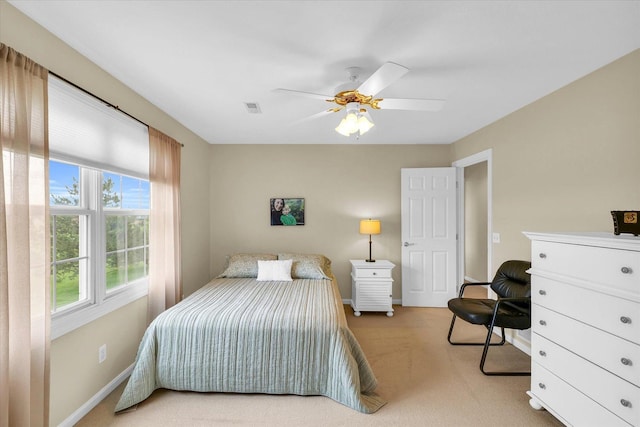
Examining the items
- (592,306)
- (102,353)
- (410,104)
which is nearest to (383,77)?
(410,104)

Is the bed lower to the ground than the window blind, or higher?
lower

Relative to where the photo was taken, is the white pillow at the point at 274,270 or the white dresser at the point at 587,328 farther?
the white pillow at the point at 274,270

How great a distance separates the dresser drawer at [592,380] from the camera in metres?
1.39

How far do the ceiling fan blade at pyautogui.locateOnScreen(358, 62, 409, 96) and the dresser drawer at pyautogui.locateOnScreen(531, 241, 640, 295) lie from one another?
150cm

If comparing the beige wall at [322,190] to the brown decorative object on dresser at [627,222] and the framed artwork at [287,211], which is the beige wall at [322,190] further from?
the brown decorative object on dresser at [627,222]

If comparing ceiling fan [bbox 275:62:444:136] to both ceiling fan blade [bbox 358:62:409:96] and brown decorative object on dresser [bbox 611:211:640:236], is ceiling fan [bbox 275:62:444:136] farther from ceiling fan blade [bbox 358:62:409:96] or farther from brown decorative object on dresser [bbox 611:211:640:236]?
brown decorative object on dresser [bbox 611:211:640:236]

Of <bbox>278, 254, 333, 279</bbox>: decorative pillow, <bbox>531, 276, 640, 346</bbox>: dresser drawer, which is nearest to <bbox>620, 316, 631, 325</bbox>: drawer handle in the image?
<bbox>531, 276, 640, 346</bbox>: dresser drawer

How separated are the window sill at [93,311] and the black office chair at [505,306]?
301 centimetres

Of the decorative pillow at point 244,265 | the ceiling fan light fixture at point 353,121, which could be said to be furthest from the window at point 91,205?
the ceiling fan light fixture at point 353,121

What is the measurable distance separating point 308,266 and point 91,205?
2347 millimetres

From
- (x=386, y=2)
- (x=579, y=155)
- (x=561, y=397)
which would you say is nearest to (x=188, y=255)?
(x=386, y=2)

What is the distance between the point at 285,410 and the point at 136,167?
239cm

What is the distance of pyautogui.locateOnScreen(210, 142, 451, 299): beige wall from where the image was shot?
168 inches

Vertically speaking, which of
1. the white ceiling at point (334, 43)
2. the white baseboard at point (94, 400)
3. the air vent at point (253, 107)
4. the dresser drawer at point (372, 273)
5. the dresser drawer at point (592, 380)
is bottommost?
the white baseboard at point (94, 400)
